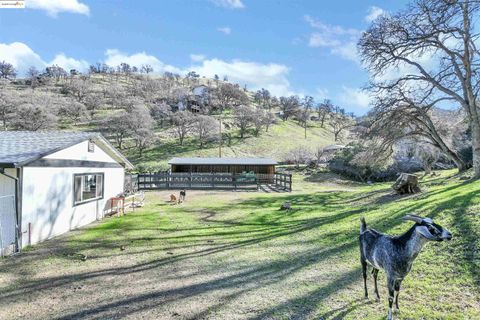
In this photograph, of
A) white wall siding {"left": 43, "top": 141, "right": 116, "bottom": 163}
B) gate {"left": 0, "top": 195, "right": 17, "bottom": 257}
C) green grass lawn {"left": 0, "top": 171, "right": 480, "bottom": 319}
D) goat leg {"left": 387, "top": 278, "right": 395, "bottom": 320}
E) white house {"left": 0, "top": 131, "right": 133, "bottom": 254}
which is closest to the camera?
goat leg {"left": 387, "top": 278, "right": 395, "bottom": 320}

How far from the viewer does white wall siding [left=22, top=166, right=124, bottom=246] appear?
9.45 meters

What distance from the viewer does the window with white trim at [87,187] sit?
1229 centimetres

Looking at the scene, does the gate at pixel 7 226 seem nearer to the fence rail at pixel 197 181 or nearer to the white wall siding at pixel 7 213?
the white wall siding at pixel 7 213

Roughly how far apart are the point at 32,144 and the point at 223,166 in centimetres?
2527

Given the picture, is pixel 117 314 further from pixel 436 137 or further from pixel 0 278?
pixel 436 137

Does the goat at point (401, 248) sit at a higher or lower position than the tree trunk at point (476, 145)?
lower

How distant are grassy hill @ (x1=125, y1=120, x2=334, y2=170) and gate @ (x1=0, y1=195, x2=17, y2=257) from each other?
3671 centimetres

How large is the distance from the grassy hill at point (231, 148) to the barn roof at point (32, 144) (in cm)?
3214

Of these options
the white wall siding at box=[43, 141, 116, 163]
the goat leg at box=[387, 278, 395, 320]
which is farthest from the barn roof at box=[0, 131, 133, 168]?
the goat leg at box=[387, 278, 395, 320]

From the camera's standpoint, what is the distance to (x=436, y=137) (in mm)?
17281

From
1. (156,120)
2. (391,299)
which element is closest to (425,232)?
(391,299)

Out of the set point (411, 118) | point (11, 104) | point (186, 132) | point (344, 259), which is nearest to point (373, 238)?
point (344, 259)

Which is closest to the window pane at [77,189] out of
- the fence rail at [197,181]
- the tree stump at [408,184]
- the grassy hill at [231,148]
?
the tree stump at [408,184]

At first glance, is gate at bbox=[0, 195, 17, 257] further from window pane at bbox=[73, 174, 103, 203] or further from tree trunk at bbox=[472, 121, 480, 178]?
tree trunk at bbox=[472, 121, 480, 178]
